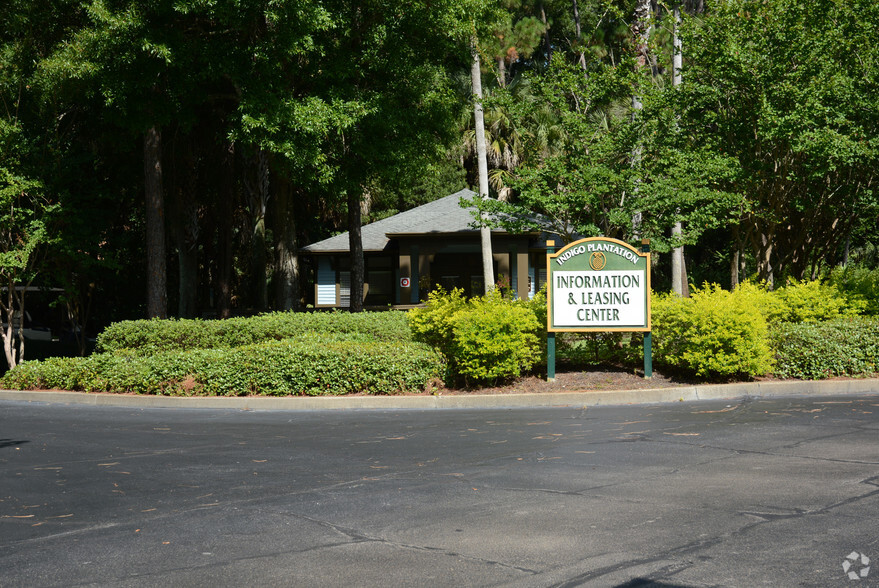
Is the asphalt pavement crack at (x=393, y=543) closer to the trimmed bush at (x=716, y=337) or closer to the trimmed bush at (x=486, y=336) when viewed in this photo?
the trimmed bush at (x=486, y=336)

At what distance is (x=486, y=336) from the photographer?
44.4ft

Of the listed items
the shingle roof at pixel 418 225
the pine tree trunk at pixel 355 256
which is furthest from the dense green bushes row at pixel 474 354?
the shingle roof at pixel 418 225

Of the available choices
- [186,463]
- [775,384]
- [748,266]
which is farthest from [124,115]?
[748,266]

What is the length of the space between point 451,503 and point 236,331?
11.8 m

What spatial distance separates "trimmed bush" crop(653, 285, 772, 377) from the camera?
1359 centimetres

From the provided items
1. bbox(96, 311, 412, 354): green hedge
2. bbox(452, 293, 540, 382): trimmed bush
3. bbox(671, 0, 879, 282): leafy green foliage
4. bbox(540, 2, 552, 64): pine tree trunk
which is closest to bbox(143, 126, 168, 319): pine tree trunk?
bbox(96, 311, 412, 354): green hedge

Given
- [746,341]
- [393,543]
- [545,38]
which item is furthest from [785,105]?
[545,38]

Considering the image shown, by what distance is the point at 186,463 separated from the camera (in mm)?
8031

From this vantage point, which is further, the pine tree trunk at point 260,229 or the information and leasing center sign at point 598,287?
the pine tree trunk at point 260,229

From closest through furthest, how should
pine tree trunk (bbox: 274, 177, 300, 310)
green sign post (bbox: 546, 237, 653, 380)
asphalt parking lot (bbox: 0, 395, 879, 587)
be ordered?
asphalt parking lot (bbox: 0, 395, 879, 587) → green sign post (bbox: 546, 237, 653, 380) → pine tree trunk (bbox: 274, 177, 300, 310)

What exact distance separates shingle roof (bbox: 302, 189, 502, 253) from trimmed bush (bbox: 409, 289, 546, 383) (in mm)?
15218

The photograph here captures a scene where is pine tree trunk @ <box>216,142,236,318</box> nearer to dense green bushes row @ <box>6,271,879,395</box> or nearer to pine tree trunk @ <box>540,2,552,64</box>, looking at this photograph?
dense green bushes row @ <box>6,271,879,395</box>

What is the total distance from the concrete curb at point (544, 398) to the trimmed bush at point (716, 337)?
0.43 meters

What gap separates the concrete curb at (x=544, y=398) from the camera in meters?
12.9
